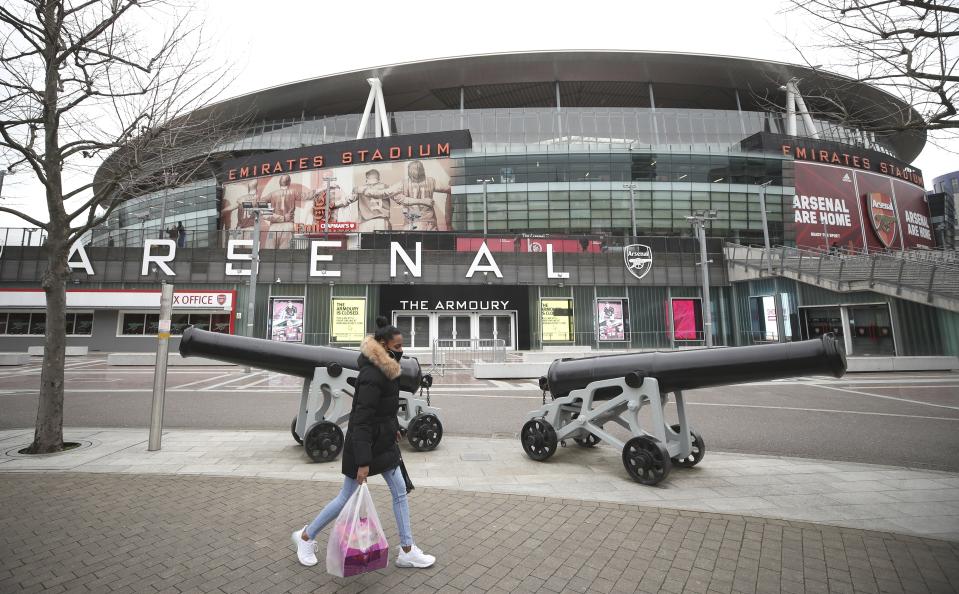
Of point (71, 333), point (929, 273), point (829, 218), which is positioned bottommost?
point (71, 333)

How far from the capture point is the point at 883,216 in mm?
39000

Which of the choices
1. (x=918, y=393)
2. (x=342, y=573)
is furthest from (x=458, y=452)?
(x=918, y=393)

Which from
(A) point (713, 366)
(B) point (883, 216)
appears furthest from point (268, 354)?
(B) point (883, 216)

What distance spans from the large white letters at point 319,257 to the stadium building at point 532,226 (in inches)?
5.2

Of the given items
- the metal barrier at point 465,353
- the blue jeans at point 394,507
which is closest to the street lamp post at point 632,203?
the metal barrier at point 465,353

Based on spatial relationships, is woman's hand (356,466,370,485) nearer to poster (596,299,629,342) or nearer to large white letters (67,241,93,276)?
poster (596,299,629,342)

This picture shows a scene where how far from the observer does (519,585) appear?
9.45ft

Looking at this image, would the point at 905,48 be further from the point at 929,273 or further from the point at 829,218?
the point at 829,218

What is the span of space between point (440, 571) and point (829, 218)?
4635 cm

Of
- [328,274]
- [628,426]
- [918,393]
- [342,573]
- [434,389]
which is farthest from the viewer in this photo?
[328,274]

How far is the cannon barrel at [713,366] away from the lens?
4.39 meters

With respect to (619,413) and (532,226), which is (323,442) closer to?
(619,413)

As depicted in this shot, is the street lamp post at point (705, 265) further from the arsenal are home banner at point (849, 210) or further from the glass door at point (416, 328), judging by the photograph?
the arsenal are home banner at point (849, 210)

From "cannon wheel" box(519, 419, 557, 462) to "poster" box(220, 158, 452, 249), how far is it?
30279 millimetres
